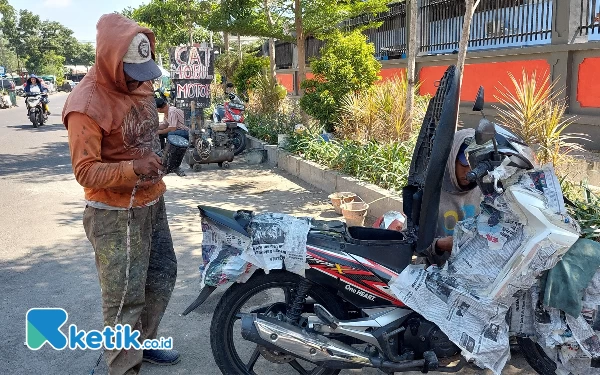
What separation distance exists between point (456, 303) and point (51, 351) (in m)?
2.48

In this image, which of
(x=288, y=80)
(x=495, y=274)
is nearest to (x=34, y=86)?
(x=288, y=80)

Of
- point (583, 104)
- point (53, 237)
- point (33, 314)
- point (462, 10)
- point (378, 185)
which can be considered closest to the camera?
point (33, 314)

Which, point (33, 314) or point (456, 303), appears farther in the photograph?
point (33, 314)

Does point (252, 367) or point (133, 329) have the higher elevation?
point (133, 329)

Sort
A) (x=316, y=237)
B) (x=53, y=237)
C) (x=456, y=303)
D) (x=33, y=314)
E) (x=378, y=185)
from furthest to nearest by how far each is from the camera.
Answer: (x=378, y=185) → (x=53, y=237) → (x=33, y=314) → (x=316, y=237) → (x=456, y=303)

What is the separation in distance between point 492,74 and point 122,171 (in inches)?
314

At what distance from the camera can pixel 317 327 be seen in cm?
Answer: 263

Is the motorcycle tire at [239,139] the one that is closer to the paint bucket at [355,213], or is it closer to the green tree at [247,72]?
the paint bucket at [355,213]

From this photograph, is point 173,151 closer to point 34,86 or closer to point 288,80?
point 34,86

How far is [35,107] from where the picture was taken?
16.4 m

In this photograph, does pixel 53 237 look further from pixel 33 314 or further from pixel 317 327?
pixel 317 327

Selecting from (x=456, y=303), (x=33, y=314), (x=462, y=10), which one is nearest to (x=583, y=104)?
(x=462, y=10)

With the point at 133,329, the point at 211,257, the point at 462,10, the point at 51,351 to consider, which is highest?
the point at 462,10

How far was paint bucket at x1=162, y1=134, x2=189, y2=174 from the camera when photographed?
261cm
